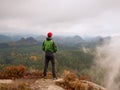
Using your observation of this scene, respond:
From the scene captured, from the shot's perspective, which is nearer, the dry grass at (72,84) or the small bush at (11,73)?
the dry grass at (72,84)

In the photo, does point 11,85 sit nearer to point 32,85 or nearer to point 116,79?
point 32,85

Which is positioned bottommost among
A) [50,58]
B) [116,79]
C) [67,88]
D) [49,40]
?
[116,79]

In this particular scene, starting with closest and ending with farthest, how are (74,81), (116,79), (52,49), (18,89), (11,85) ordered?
(18,89) → (11,85) → (74,81) → (52,49) → (116,79)

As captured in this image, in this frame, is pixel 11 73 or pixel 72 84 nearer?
pixel 72 84

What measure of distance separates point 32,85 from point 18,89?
171cm

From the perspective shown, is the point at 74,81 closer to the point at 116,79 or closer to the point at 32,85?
the point at 32,85

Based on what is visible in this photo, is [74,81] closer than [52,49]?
Yes

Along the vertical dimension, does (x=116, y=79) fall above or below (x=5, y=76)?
below

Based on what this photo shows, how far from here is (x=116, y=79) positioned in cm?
16562

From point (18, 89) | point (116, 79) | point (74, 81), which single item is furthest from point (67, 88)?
point (116, 79)

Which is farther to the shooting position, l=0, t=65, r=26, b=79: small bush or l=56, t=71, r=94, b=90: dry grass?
l=0, t=65, r=26, b=79: small bush

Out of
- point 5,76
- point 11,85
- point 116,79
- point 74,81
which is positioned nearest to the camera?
point 11,85

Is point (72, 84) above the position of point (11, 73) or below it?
below

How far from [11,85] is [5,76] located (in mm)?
3482
